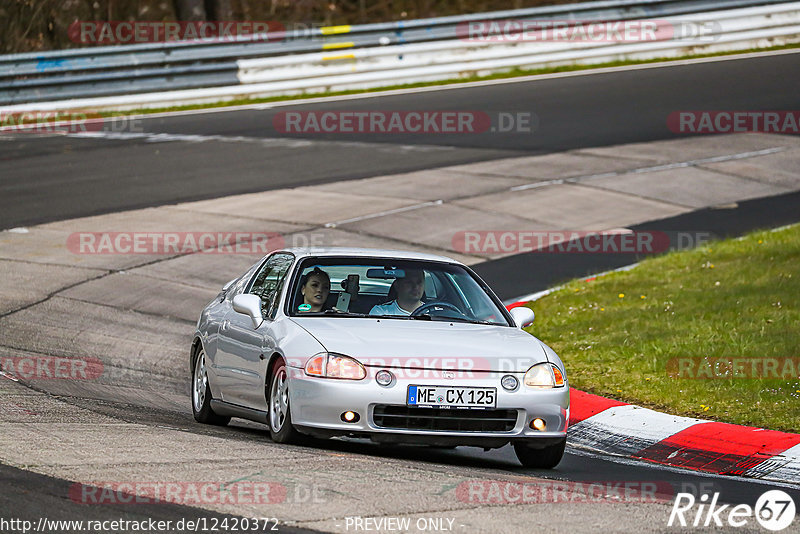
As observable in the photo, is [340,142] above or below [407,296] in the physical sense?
above

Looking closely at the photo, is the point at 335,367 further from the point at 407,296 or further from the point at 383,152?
the point at 383,152

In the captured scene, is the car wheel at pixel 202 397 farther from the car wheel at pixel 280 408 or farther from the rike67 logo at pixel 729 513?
the rike67 logo at pixel 729 513

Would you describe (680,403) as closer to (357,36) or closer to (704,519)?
(704,519)

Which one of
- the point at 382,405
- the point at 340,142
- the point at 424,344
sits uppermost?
the point at 340,142

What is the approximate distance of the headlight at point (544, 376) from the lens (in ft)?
25.3

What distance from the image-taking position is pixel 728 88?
84.1 ft

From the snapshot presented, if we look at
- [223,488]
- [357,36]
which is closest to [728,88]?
[357,36]

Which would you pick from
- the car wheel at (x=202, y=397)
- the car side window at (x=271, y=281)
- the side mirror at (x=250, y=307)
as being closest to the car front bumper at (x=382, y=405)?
the side mirror at (x=250, y=307)

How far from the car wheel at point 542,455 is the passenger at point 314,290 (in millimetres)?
1642

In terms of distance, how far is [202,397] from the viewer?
9344mm

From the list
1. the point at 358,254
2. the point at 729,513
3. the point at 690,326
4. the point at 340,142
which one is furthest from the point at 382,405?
the point at 340,142

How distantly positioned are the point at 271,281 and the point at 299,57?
17.6 m

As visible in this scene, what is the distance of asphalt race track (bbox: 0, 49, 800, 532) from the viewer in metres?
15.7

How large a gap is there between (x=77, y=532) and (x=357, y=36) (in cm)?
2215
